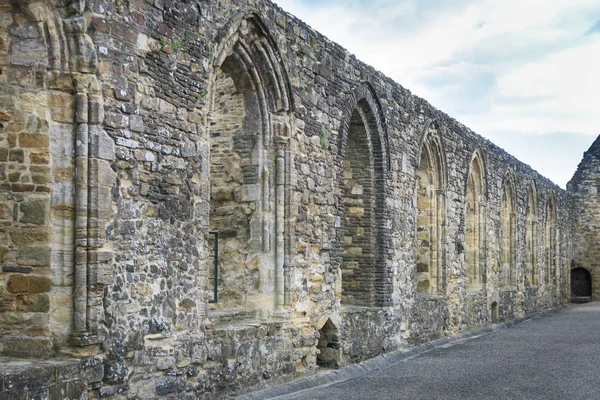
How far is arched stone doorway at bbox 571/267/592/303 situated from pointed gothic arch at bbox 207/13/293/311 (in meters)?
27.5

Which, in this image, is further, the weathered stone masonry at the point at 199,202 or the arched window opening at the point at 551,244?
the arched window opening at the point at 551,244

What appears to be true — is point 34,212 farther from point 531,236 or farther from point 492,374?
point 531,236

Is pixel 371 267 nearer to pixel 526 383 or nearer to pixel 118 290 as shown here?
pixel 526 383

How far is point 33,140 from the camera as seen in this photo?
20.4 feet

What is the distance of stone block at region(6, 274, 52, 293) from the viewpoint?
6.19 meters

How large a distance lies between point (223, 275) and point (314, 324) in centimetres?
148

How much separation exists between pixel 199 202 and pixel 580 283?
Result: 30.3 meters

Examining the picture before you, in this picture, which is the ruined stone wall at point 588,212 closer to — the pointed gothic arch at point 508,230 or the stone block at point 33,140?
the pointed gothic arch at point 508,230

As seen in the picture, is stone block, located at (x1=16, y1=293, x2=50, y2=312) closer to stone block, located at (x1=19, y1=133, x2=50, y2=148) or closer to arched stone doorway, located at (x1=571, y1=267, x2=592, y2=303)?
stone block, located at (x1=19, y1=133, x2=50, y2=148)

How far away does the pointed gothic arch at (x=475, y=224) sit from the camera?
18.9 meters

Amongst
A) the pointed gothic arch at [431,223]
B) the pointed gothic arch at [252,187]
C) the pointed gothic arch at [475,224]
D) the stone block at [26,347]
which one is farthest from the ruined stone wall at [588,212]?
the stone block at [26,347]

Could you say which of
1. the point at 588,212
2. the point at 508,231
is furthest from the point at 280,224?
the point at 588,212

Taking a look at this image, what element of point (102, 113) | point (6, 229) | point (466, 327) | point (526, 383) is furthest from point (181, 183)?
point (466, 327)

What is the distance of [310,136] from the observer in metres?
10.2
